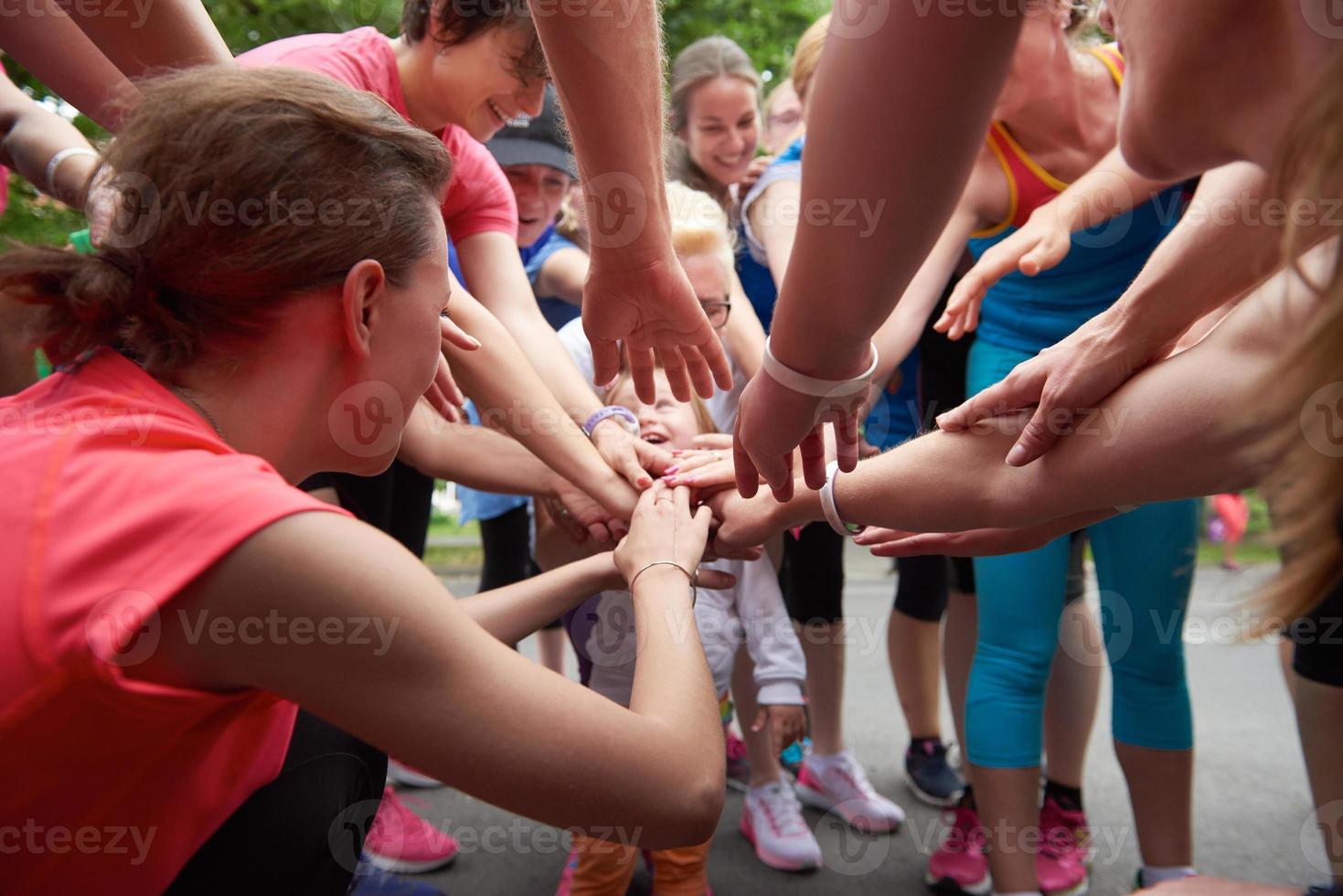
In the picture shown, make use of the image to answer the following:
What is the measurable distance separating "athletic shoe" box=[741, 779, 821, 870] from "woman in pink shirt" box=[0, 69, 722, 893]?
4.10 ft

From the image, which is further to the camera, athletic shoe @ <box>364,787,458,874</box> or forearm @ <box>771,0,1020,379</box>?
athletic shoe @ <box>364,787,458,874</box>

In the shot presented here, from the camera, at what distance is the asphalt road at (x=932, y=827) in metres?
2.30

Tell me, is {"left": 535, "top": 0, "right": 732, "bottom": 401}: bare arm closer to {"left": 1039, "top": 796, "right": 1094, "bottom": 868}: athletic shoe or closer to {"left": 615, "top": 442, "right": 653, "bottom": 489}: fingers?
{"left": 615, "top": 442, "right": 653, "bottom": 489}: fingers

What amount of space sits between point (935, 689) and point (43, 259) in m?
2.37

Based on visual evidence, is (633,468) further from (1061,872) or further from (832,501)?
(1061,872)

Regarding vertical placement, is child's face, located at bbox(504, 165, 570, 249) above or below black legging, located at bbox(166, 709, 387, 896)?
above

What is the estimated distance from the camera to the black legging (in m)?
1.18

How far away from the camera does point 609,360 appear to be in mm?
1924

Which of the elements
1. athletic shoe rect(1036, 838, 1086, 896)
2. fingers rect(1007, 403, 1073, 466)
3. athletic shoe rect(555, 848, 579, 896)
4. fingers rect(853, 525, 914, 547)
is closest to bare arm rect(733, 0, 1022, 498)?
fingers rect(1007, 403, 1073, 466)

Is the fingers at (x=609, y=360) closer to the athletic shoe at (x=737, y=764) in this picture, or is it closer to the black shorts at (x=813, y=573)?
the black shorts at (x=813, y=573)

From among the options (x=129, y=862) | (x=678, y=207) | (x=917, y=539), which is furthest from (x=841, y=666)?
(x=129, y=862)

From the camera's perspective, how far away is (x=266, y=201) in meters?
1.08

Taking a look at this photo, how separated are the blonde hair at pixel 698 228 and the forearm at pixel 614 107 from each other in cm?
59

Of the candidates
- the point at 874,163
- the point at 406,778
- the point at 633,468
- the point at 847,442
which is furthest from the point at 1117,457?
the point at 406,778
